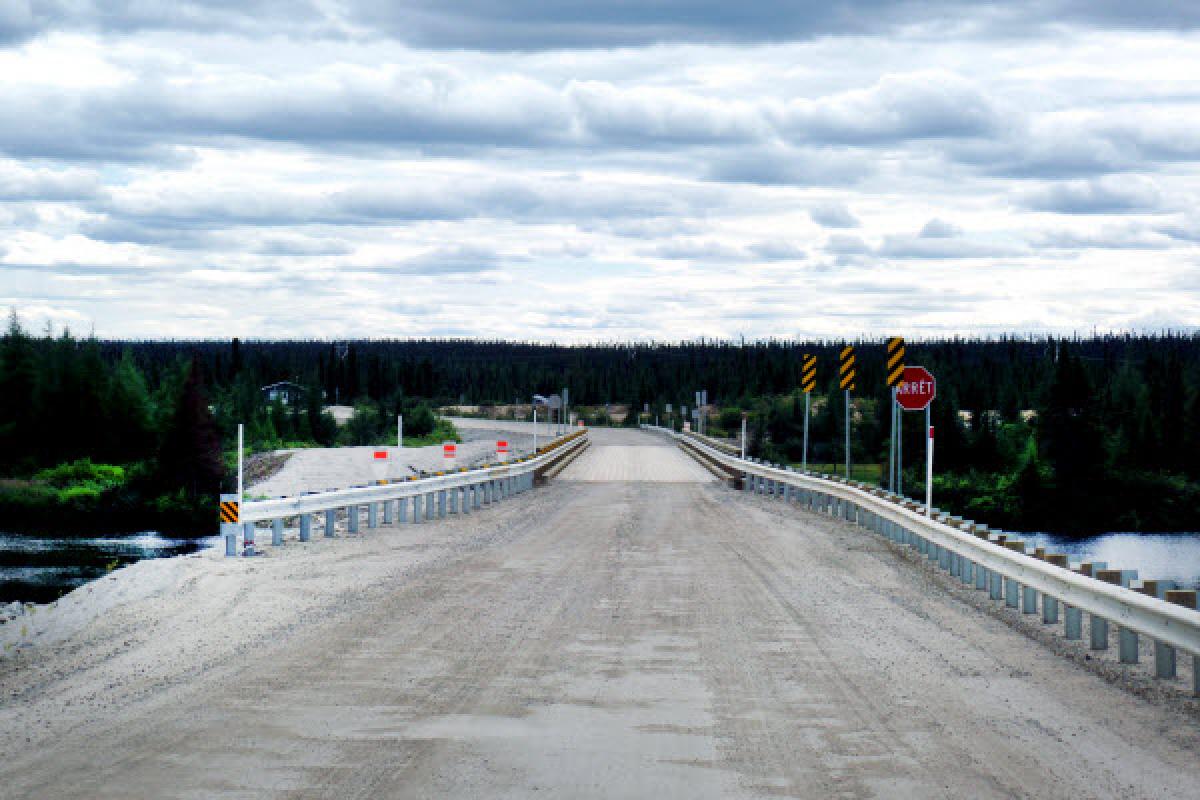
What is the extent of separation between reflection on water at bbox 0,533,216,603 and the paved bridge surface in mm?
12336

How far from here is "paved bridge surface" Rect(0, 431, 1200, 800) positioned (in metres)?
6.66

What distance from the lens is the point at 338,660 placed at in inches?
392

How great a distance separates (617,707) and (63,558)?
27428 millimetres

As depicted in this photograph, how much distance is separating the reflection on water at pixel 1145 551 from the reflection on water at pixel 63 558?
3025cm

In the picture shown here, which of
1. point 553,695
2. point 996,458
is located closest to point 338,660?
point 553,695

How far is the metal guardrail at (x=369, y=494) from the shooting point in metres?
18.2

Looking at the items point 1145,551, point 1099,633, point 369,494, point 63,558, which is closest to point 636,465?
point 63,558

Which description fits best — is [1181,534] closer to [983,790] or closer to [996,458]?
[996,458]

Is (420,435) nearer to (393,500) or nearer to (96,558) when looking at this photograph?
(96,558)

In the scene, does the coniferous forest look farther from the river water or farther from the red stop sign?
the red stop sign

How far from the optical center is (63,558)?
3241 cm

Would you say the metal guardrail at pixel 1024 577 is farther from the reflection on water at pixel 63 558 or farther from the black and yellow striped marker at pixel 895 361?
the reflection on water at pixel 63 558

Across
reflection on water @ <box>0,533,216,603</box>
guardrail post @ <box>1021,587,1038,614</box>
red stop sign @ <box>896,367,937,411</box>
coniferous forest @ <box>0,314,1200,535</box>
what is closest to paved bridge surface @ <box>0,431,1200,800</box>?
guardrail post @ <box>1021,587,1038,614</box>

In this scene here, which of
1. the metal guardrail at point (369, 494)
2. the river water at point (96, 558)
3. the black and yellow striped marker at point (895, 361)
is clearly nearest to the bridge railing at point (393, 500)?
the metal guardrail at point (369, 494)
